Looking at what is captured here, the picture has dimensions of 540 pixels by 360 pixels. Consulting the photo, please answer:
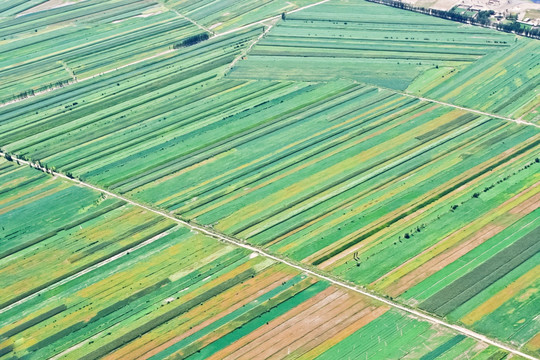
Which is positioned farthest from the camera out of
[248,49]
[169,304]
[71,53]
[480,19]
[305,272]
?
[71,53]

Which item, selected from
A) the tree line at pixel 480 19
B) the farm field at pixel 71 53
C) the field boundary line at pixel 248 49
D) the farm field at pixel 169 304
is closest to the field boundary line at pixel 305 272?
the farm field at pixel 169 304

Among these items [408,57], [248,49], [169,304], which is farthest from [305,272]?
[248,49]

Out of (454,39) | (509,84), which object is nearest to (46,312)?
(509,84)

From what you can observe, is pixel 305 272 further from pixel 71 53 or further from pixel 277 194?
pixel 71 53

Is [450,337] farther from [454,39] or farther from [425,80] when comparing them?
[454,39]

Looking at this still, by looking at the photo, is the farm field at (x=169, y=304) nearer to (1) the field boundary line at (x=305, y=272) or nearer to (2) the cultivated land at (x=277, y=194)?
(2) the cultivated land at (x=277, y=194)

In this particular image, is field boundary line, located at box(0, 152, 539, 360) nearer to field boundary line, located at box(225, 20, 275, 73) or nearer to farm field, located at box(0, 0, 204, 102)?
farm field, located at box(0, 0, 204, 102)

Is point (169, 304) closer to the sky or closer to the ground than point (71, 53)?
closer to the ground
